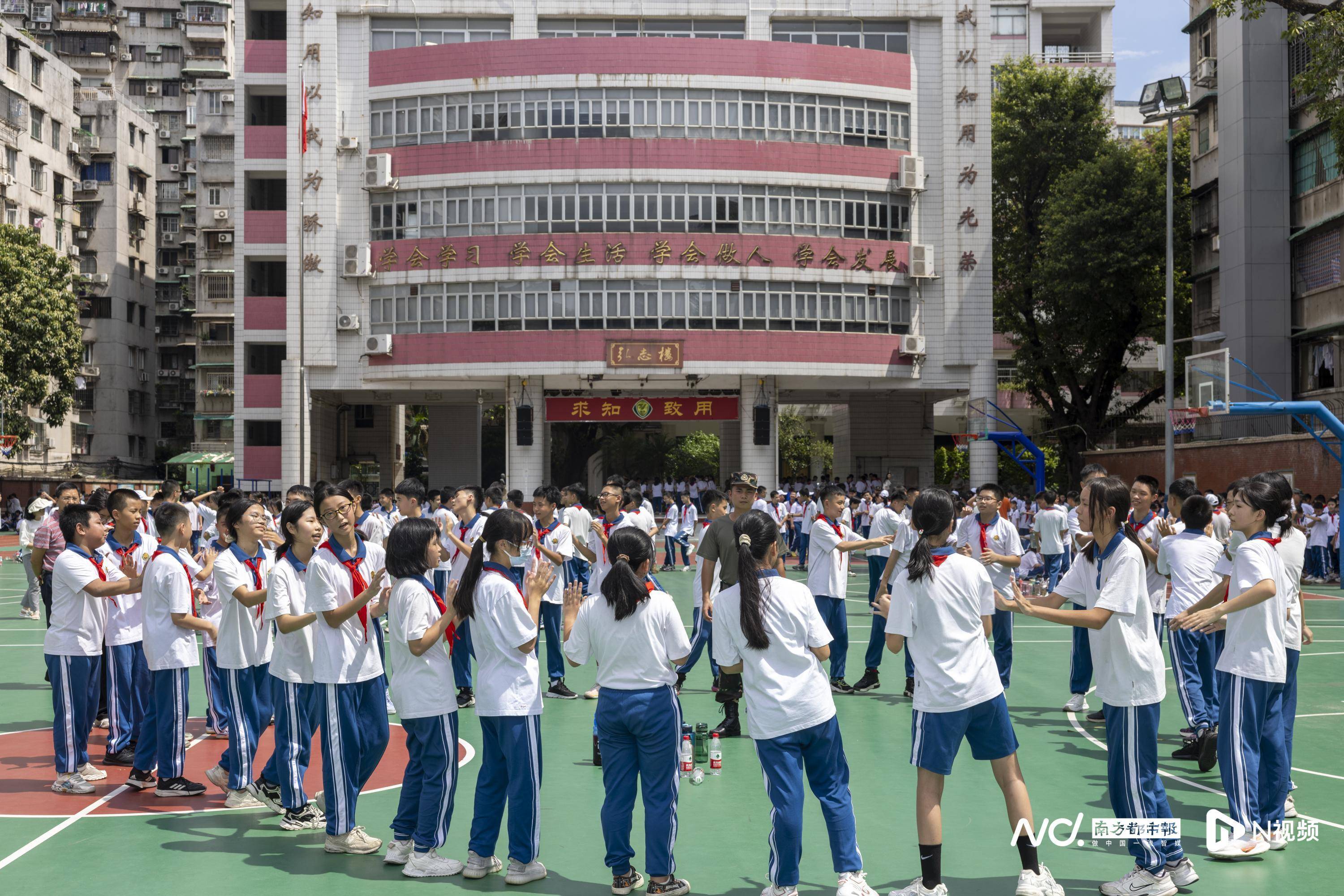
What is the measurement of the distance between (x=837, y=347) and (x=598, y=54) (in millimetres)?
10520

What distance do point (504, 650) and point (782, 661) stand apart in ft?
4.31

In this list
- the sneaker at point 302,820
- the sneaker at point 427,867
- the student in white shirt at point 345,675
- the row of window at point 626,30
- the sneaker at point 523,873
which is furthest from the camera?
the row of window at point 626,30

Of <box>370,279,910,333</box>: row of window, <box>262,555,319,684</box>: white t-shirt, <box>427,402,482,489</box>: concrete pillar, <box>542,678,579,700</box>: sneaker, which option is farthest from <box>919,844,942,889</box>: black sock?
<box>427,402,482,489</box>: concrete pillar

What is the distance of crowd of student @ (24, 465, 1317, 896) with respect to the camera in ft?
17.3

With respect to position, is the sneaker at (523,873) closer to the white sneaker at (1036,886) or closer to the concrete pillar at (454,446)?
the white sneaker at (1036,886)

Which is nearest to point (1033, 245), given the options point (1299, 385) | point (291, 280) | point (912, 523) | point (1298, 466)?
point (1299, 385)

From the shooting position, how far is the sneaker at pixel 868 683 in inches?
→ 417

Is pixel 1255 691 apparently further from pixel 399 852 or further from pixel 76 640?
pixel 76 640

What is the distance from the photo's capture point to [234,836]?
644cm

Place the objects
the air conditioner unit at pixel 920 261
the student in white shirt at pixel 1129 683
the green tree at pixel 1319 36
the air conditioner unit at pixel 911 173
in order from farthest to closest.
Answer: the air conditioner unit at pixel 920 261
the air conditioner unit at pixel 911 173
the green tree at pixel 1319 36
the student in white shirt at pixel 1129 683

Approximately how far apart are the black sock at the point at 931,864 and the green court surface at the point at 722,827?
1.02ft

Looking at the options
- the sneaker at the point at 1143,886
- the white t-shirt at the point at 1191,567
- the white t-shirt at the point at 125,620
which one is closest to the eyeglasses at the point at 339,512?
the white t-shirt at the point at 125,620

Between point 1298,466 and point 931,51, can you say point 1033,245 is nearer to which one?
point 931,51

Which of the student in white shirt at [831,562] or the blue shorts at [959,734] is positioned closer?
the blue shorts at [959,734]
